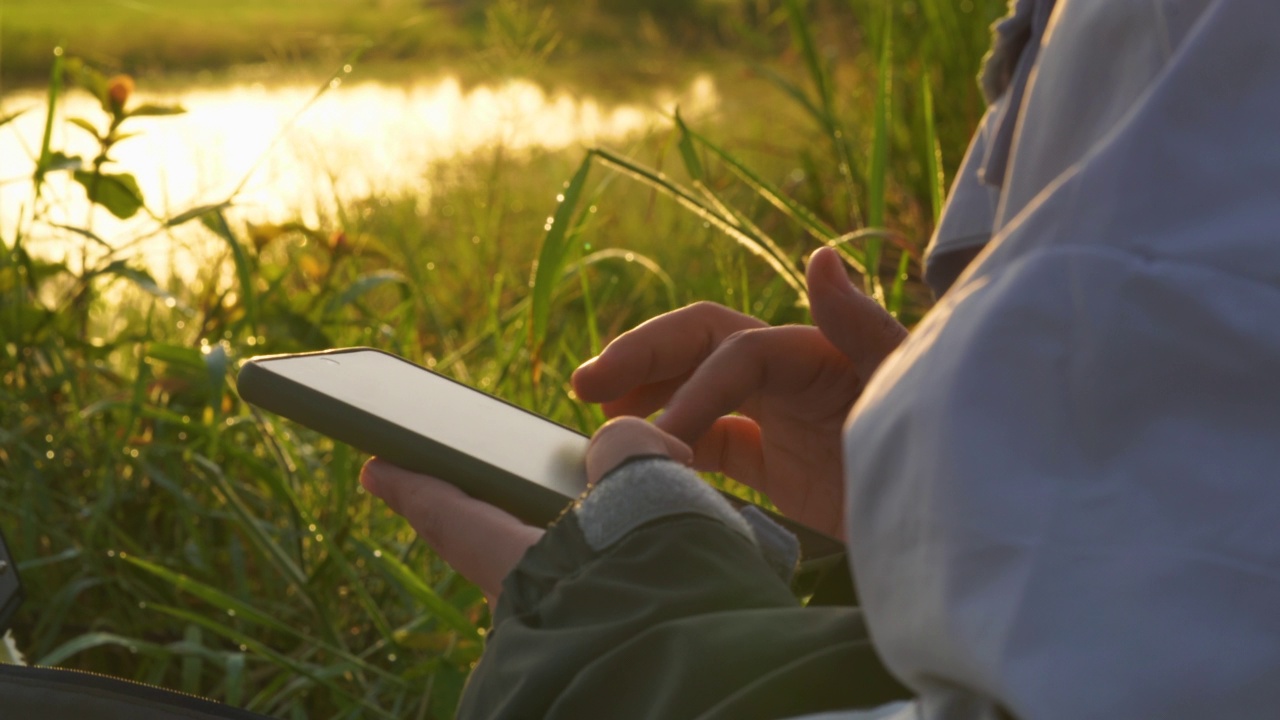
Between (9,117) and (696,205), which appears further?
(9,117)

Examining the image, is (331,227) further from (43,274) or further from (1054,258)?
(1054,258)

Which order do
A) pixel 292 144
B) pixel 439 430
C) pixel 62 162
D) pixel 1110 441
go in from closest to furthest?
pixel 1110 441 → pixel 439 430 → pixel 62 162 → pixel 292 144

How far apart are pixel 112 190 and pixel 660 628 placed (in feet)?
4.53

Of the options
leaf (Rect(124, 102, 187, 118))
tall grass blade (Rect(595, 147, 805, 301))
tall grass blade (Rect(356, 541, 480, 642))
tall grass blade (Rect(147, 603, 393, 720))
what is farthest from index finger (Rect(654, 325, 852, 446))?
leaf (Rect(124, 102, 187, 118))

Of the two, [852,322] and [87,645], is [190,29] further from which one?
[852,322]

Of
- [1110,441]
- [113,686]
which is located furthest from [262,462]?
[1110,441]

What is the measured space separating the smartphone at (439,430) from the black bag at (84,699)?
0.63ft

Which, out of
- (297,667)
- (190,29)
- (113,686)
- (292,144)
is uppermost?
(190,29)

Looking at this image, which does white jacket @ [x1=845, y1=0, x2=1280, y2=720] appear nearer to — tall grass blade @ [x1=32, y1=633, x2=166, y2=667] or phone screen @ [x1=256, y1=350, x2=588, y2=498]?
phone screen @ [x1=256, y1=350, x2=588, y2=498]

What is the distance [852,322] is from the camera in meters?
0.97

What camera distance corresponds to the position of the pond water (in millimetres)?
2246

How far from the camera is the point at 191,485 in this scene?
1820 mm

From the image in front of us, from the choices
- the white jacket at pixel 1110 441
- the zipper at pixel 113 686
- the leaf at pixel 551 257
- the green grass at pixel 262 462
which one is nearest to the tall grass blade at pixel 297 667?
the green grass at pixel 262 462

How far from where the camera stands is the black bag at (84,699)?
737 millimetres
